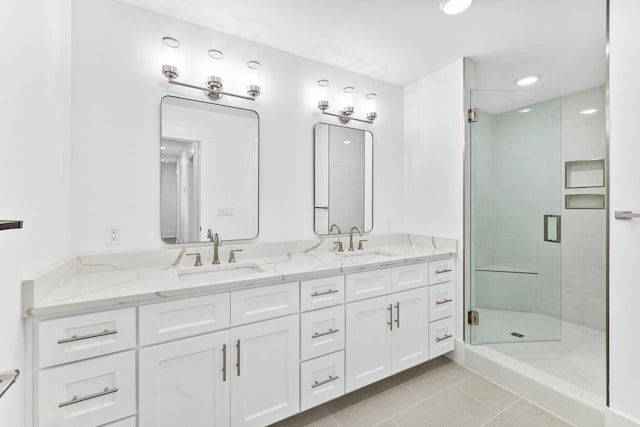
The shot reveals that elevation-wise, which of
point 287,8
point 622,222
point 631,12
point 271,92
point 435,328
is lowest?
point 435,328

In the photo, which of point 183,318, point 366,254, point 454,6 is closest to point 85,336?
point 183,318

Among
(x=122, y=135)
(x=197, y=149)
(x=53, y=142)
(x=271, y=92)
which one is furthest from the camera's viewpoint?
(x=271, y=92)

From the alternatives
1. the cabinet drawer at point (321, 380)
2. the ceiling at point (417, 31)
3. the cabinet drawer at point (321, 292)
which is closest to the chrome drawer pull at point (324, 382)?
the cabinet drawer at point (321, 380)

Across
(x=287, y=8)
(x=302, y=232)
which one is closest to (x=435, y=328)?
(x=302, y=232)

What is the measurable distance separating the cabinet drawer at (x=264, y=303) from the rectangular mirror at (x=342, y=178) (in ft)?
2.68

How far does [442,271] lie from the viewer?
218 centimetres

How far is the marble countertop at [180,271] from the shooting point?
3.61ft

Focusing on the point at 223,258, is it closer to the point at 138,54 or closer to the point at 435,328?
the point at 138,54

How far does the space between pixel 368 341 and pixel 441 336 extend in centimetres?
74

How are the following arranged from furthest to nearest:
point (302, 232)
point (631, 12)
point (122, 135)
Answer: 1. point (302, 232)
2. point (122, 135)
3. point (631, 12)

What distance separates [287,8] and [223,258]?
1585 mm

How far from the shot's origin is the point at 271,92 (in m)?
2.07

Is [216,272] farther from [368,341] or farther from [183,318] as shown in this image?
[368,341]

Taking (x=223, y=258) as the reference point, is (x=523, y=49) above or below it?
above
